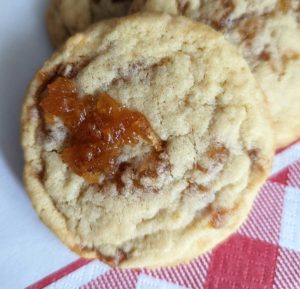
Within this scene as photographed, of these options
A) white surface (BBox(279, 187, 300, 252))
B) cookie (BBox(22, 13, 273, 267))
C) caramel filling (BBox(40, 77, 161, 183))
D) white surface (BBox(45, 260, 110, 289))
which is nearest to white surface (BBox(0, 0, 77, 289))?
white surface (BBox(45, 260, 110, 289))

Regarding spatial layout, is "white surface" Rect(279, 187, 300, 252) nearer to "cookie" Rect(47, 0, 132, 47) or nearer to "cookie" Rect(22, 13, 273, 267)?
"cookie" Rect(22, 13, 273, 267)

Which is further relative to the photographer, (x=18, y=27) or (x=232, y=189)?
(x=18, y=27)

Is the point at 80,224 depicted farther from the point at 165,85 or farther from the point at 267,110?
the point at 267,110

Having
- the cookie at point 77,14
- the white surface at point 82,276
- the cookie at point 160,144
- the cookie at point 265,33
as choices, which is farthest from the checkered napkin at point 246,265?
the cookie at point 77,14

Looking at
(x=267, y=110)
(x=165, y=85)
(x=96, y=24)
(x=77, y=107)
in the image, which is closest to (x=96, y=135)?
(x=77, y=107)

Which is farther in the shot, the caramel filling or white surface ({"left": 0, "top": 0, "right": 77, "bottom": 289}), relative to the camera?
white surface ({"left": 0, "top": 0, "right": 77, "bottom": 289})

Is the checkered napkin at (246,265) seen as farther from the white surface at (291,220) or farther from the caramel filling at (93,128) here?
the caramel filling at (93,128)

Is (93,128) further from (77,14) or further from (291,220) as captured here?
(291,220)
